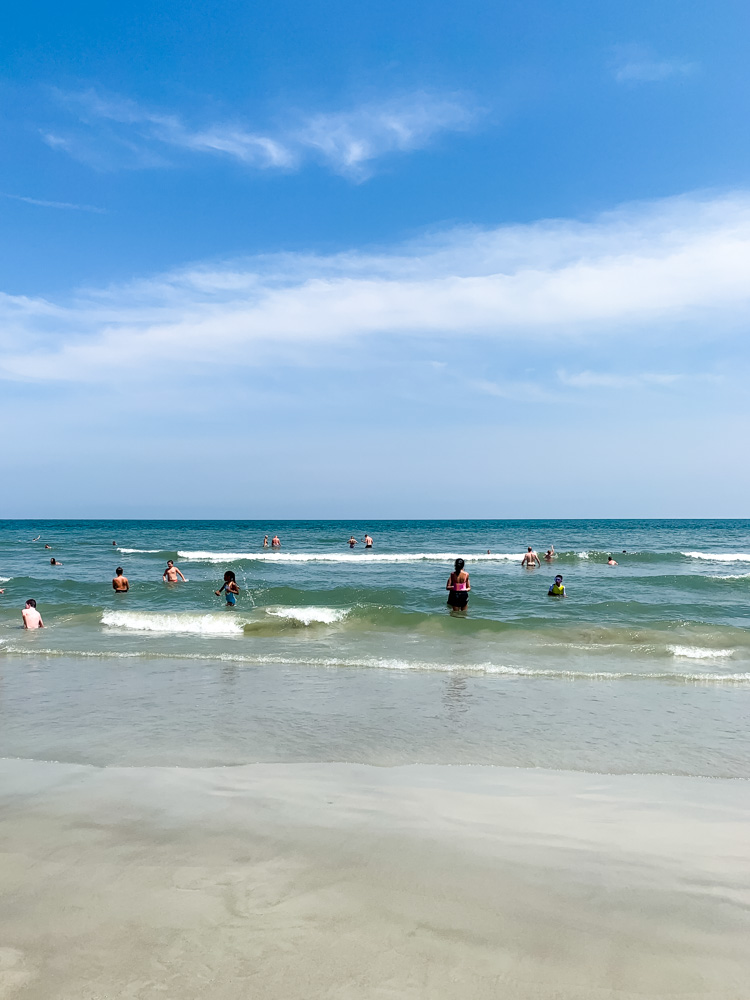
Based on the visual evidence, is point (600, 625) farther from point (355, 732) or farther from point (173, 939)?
point (173, 939)

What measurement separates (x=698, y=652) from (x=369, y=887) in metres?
10.6

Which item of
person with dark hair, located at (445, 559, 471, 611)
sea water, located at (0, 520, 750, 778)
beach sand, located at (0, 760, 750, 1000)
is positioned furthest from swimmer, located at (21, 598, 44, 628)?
person with dark hair, located at (445, 559, 471, 611)

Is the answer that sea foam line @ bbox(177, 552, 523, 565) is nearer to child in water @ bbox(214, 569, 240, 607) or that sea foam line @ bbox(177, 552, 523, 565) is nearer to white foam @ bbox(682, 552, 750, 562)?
white foam @ bbox(682, 552, 750, 562)

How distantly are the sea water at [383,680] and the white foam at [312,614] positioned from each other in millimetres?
99

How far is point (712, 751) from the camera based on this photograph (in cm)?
693

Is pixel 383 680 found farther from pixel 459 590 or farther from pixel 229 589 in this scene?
pixel 229 589

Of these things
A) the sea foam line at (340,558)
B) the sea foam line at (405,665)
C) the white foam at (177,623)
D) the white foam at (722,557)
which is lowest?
the sea foam line at (340,558)

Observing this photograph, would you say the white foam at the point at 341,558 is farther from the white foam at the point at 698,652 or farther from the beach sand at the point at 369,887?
the beach sand at the point at 369,887

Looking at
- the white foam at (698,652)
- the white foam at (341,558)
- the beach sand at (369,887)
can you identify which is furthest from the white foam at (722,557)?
the beach sand at (369,887)

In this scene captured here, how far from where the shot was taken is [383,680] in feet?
33.9

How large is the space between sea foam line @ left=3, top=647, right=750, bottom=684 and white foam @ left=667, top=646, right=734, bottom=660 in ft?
4.95

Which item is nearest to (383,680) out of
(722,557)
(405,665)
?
(405,665)

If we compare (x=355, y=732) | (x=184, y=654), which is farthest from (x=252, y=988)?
(x=184, y=654)

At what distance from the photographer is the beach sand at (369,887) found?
3.00m
